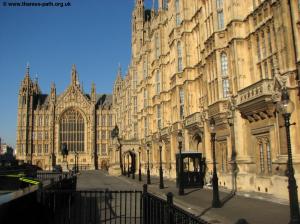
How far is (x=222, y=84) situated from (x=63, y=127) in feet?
247

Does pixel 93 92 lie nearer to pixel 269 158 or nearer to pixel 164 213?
pixel 269 158

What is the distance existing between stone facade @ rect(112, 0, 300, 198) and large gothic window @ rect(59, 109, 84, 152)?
5475 centimetres

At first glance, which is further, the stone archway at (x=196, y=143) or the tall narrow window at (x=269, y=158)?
the stone archway at (x=196, y=143)

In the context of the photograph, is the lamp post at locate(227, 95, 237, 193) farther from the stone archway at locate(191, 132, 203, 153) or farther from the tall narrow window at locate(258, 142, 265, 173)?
the stone archway at locate(191, 132, 203, 153)

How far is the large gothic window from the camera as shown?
91.3m

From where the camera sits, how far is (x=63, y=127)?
303ft

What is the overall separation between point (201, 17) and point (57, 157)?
7083cm

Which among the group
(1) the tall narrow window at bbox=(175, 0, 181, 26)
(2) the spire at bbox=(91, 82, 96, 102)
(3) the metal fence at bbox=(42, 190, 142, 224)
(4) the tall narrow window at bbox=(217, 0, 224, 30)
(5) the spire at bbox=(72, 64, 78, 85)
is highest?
(5) the spire at bbox=(72, 64, 78, 85)

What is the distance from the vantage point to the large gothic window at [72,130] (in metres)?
91.3

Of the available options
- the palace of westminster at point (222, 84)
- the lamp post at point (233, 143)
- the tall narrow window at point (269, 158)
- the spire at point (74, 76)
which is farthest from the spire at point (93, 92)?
the tall narrow window at point (269, 158)

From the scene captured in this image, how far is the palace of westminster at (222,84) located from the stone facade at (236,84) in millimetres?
51

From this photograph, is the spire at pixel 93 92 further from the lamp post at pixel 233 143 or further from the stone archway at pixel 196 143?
the lamp post at pixel 233 143

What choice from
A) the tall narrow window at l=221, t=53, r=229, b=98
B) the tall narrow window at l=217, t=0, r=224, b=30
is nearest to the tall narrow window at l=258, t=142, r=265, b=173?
the tall narrow window at l=221, t=53, r=229, b=98

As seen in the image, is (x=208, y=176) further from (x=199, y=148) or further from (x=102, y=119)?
(x=102, y=119)
